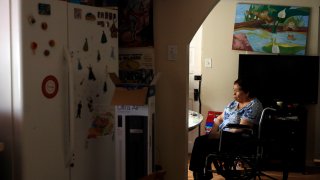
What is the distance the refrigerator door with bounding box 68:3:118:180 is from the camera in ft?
7.91

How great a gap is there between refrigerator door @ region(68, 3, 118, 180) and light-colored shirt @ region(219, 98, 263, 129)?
1.50 metres

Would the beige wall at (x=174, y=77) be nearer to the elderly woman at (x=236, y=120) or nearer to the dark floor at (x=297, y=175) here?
the elderly woman at (x=236, y=120)

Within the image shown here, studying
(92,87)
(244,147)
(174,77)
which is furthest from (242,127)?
(92,87)

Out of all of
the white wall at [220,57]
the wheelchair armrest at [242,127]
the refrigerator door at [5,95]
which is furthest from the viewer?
the white wall at [220,57]

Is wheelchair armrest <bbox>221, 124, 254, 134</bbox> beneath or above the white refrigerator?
beneath

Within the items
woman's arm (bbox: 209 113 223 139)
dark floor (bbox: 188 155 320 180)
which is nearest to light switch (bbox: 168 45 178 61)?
woman's arm (bbox: 209 113 223 139)

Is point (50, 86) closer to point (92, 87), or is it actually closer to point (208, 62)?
point (92, 87)

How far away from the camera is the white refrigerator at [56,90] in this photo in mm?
2021

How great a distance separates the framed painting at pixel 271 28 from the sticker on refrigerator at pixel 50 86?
10.2ft

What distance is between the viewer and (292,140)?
14.2ft

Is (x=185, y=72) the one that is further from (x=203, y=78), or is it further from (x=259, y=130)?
(x=203, y=78)

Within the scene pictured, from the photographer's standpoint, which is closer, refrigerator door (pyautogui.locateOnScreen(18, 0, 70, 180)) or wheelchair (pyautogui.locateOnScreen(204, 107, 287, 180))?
refrigerator door (pyautogui.locateOnScreen(18, 0, 70, 180))

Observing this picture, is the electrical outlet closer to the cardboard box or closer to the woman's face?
the woman's face

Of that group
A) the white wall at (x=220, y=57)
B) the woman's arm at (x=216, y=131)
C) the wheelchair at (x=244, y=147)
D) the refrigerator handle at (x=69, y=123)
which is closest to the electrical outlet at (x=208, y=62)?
the white wall at (x=220, y=57)
